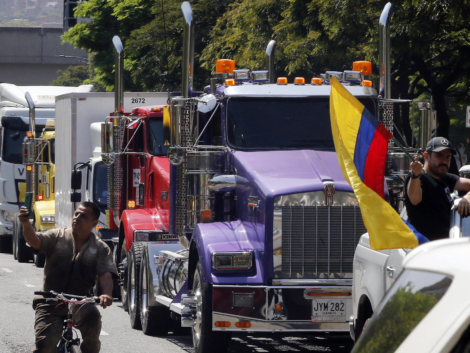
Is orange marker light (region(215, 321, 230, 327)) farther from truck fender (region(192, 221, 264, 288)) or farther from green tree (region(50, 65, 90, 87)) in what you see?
green tree (region(50, 65, 90, 87))

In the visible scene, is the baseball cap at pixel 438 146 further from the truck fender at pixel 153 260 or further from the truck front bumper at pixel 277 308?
the truck fender at pixel 153 260

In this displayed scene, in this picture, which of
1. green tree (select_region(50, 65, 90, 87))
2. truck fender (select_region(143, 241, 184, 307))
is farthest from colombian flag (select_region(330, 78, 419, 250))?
green tree (select_region(50, 65, 90, 87))

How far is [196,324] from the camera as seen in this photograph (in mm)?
9133

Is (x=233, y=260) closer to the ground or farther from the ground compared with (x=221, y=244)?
closer to the ground

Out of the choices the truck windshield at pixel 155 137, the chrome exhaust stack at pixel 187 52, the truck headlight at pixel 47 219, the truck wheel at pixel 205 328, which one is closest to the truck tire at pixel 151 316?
the truck windshield at pixel 155 137

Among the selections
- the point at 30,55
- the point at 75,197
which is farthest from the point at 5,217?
the point at 30,55

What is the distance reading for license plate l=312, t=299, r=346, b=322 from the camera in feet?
28.5

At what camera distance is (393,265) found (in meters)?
6.56

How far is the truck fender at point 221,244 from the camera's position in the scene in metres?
8.67

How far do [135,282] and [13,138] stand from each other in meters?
13.0

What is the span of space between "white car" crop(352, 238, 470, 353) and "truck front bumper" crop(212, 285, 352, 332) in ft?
18.4

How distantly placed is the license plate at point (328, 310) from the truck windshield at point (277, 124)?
187 centimetres

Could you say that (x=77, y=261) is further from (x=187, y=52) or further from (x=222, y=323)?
(x=187, y=52)

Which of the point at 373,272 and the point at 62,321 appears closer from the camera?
the point at 62,321
